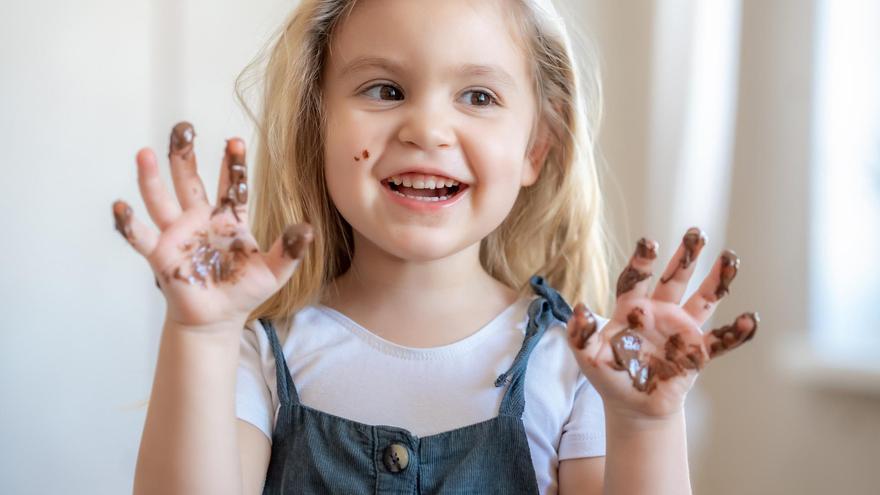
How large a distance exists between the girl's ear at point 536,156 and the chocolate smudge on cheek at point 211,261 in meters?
0.43

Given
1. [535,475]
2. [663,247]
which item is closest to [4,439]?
[535,475]

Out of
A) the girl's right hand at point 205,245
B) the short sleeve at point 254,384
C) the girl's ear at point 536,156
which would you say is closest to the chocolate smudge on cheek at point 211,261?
the girl's right hand at point 205,245

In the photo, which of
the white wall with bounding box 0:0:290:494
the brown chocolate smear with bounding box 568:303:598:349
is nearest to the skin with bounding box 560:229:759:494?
the brown chocolate smear with bounding box 568:303:598:349

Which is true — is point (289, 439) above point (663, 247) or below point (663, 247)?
below

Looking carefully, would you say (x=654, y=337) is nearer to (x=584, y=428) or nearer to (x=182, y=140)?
(x=584, y=428)

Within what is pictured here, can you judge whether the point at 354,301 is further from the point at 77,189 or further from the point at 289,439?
the point at 77,189

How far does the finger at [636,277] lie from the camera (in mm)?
781

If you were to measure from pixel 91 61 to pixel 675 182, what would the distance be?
989 mm

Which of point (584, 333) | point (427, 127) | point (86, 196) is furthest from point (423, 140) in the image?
point (86, 196)

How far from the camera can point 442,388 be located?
3.21 ft

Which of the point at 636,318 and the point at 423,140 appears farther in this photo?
the point at 423,140

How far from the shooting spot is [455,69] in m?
0.96

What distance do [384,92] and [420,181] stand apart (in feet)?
0.32

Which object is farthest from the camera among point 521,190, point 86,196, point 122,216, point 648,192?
point 648,192
